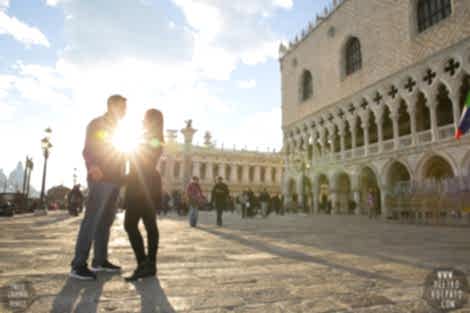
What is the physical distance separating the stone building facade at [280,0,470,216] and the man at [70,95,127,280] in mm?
17601

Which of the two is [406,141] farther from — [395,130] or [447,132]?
[447,132]

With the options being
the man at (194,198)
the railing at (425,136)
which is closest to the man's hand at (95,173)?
the man at (194,198)

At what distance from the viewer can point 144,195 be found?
10.2 feet

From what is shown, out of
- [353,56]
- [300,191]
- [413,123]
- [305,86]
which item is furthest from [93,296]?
[305,86]

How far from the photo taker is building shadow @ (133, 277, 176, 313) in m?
1.94

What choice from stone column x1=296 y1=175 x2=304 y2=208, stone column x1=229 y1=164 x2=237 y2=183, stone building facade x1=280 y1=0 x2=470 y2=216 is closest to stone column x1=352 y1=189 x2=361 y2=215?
stone building facade x1=280 y1=0 x2=470 y2=216

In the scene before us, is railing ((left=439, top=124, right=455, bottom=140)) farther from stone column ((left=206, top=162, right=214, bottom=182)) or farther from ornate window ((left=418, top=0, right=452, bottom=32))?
stone column ((left=206, top=162, right=214, bottom=182))

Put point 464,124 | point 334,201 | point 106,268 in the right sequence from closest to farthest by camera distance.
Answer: point 106,268
point 464,124
point 334,201

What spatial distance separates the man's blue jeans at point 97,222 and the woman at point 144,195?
0.30 meters

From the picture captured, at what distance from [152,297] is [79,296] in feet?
1.76

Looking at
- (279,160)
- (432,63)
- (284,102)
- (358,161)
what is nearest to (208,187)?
(279,160)

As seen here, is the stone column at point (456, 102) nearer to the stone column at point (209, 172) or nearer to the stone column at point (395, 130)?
the stone column at point (395, 130)

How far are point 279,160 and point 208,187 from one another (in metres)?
15.1

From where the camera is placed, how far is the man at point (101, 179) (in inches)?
121
